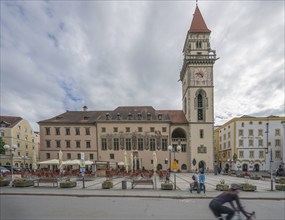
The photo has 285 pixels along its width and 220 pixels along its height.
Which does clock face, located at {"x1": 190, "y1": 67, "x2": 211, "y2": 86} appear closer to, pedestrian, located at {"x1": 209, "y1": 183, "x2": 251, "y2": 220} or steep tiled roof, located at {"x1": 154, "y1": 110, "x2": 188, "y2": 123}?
steep tiled roof, located at {"x1": 154, "y1": 110, "x2": 188, "y2": 123}

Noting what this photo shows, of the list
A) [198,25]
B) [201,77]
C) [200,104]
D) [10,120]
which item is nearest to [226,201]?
[200,104]

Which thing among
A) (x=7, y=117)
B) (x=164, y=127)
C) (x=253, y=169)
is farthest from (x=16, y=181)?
(x=253, y=169)

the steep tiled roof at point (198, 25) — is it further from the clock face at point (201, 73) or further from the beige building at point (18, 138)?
the beige building at point (18, 138)

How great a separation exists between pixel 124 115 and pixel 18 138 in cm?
3348

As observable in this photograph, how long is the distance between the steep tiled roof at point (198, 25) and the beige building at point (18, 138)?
180 feet

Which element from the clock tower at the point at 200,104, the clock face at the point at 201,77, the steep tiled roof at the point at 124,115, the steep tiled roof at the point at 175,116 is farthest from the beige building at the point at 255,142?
the steep tiled roof at the point at 124,115

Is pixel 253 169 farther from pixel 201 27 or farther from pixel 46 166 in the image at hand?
pixel 46 166

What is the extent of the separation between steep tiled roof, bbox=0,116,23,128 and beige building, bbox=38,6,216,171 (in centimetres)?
1519

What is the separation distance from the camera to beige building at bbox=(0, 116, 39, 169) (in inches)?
2104

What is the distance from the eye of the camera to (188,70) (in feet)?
155

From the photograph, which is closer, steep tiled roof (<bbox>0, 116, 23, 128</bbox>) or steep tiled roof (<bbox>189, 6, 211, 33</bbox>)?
steep tiled roof (<bbox>189, 6, 211, 33</bbox>)

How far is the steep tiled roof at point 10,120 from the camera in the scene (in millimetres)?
55000

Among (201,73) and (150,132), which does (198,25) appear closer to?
(201,73)

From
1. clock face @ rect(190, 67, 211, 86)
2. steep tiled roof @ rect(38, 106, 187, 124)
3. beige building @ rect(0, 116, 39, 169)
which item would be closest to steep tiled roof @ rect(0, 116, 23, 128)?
beige building @ rect(0, 116, 39, 169)
